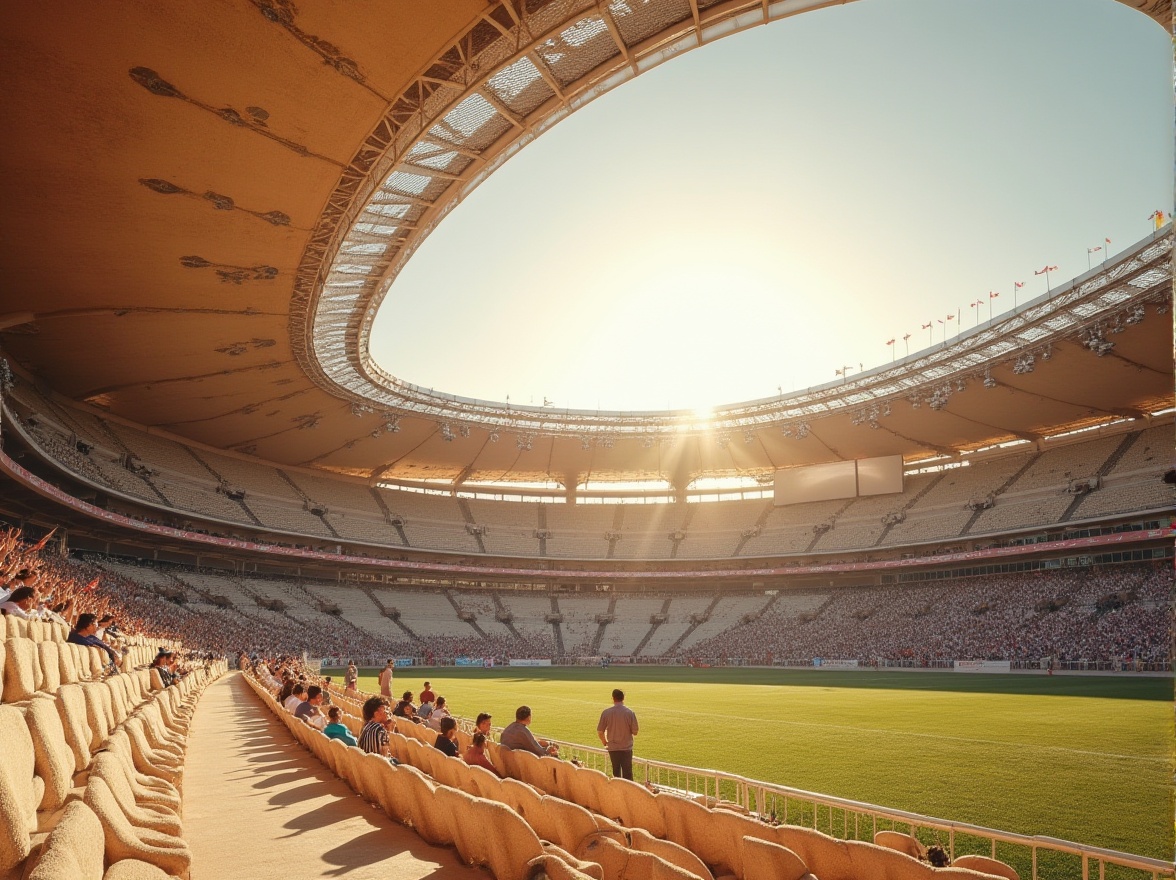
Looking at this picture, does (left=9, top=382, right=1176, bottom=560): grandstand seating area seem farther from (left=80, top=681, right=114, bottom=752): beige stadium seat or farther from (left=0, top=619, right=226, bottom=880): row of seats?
(left=0, top=619, right=226, bottom=880): row of seats

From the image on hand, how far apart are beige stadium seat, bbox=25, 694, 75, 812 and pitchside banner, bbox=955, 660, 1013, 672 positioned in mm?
45634

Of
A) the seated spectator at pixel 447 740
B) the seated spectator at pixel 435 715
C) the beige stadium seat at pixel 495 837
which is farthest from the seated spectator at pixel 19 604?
the beige stadium seat at pixel 495 837

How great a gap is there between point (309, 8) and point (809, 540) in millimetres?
54890

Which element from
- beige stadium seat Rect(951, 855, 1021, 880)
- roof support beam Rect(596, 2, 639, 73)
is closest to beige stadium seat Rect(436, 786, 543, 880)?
beige stadium seat Rect(951, 855, 1021, 880)

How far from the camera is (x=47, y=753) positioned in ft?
14.4

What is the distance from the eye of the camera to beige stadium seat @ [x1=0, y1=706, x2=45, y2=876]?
117 inches

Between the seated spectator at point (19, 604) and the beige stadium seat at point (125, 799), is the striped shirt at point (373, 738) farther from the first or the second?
the seated spectator at point (19, 604)

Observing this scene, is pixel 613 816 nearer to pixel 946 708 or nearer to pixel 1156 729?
pixel 1156 729

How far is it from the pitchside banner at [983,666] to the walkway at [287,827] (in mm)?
40171

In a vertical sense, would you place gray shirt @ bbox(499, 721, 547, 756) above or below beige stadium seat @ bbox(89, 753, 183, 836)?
below

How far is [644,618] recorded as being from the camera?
2557 inches

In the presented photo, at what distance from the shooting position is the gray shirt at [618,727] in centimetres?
1109

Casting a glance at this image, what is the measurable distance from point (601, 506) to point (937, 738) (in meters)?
55.4

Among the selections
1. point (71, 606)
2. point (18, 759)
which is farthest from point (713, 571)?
point (18, 759)
